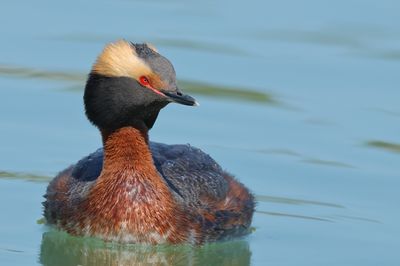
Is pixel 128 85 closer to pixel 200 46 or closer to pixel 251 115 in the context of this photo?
pixel 251 115

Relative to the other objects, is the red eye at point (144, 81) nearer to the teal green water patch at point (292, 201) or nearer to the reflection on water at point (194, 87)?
the teal green water patch at point (292, 201)

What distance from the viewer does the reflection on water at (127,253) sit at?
14.3 meters

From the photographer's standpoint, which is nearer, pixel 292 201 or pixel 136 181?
pixel 136 181

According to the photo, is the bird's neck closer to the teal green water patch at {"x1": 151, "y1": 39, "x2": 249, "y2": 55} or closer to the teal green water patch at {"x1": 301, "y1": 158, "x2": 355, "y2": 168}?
the teal green water patch at {"x1": 301, "y1": 158, "x2": 355, "y2": 168}

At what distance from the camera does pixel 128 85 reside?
46.5 feet

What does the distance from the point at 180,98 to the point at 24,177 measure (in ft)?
9.62

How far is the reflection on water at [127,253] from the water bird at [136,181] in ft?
0.26

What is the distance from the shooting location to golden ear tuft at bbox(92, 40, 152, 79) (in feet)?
46.4

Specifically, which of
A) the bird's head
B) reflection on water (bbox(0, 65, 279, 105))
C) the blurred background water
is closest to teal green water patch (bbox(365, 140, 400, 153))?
the blurred background water

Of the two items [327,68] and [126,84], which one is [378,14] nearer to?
[327,68]

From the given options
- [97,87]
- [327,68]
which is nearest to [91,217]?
[97,87]

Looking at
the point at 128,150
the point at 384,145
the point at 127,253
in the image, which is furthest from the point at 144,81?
the point at 384,145

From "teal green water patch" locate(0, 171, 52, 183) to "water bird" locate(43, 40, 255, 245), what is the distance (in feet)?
2.52

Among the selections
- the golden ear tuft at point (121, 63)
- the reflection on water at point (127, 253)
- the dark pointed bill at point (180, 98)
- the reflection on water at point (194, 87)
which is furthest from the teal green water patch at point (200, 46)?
the dark pointed bill at point (180, 98)
